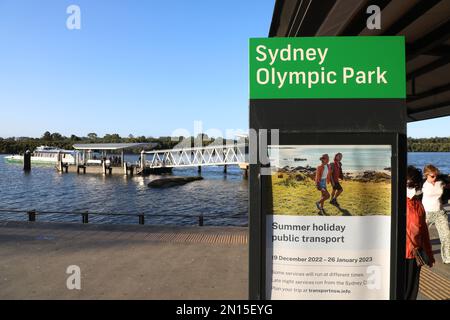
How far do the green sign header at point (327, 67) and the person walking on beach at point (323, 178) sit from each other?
0.59m

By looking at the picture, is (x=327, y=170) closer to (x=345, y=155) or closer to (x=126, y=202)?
(x=345, y=155)

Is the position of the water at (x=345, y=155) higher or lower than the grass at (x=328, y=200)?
higher

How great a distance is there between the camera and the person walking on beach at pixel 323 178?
3350mm

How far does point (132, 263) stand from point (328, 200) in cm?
542

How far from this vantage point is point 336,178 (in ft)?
11.1

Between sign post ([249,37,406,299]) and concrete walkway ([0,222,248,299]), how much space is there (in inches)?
112

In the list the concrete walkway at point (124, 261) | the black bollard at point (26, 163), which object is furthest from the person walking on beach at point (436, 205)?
the black bollard at point (26, 163)

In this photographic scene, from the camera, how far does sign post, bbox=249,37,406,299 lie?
10.6 ft

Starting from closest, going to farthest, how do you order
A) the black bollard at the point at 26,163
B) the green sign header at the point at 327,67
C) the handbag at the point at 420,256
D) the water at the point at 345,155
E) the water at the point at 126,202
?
1. the green sign header at the point at 327,67
2. the water at the point at 345,155
3. the handbag at the point at 420,256
4. the water at the point at 126,202
5. the black bollard at the point at 26,163

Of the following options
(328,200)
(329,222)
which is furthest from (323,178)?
(329,222)

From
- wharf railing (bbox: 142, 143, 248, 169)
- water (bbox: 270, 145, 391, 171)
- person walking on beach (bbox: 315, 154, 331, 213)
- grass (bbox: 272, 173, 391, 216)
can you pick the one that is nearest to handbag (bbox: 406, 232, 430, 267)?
grass (bbox: 272, 173, 391, 216)

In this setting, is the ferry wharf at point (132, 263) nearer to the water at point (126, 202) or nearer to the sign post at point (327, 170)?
the sign post at point (327, 170)
